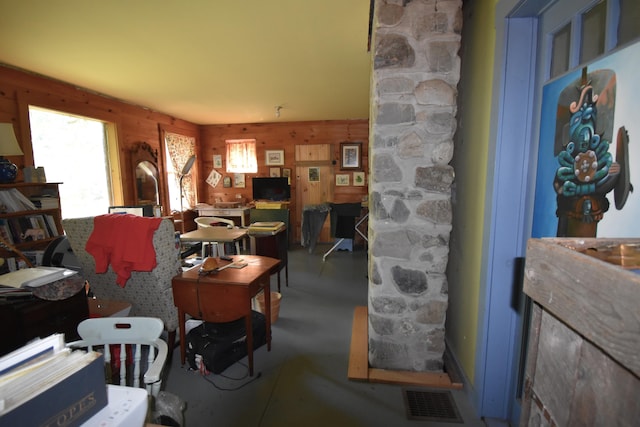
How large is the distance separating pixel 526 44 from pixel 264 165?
518 cm

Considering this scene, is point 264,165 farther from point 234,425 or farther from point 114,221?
point 234,425

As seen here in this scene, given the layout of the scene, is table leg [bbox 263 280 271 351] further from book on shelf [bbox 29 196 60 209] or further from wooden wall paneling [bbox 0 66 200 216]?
wooden wall paneling [bbox 0 66 200 216]

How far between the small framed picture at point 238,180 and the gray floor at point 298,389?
391cm

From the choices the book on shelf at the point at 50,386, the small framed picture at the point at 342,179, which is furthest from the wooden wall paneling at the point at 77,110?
the book on shelf at the point at 50,386

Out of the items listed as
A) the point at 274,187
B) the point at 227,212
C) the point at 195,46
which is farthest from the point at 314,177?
the point at 195,46

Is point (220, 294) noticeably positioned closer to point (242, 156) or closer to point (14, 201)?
point (14, 201)

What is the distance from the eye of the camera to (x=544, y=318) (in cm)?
54

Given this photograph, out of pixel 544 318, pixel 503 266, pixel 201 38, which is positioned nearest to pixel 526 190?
pixel 503 266

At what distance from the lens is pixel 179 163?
542cm

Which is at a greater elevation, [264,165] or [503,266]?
[264,165]

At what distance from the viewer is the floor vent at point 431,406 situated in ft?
5.13

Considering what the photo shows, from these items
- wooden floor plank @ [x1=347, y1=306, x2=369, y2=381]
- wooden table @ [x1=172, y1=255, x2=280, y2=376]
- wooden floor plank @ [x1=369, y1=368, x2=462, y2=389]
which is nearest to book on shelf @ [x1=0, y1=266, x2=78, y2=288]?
wooden table @ [x1=172, y1=255, x2=280, y2=376]

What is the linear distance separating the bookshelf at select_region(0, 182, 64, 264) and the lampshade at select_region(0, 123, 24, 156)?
0.29 metres

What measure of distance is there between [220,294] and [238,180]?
180 inches
